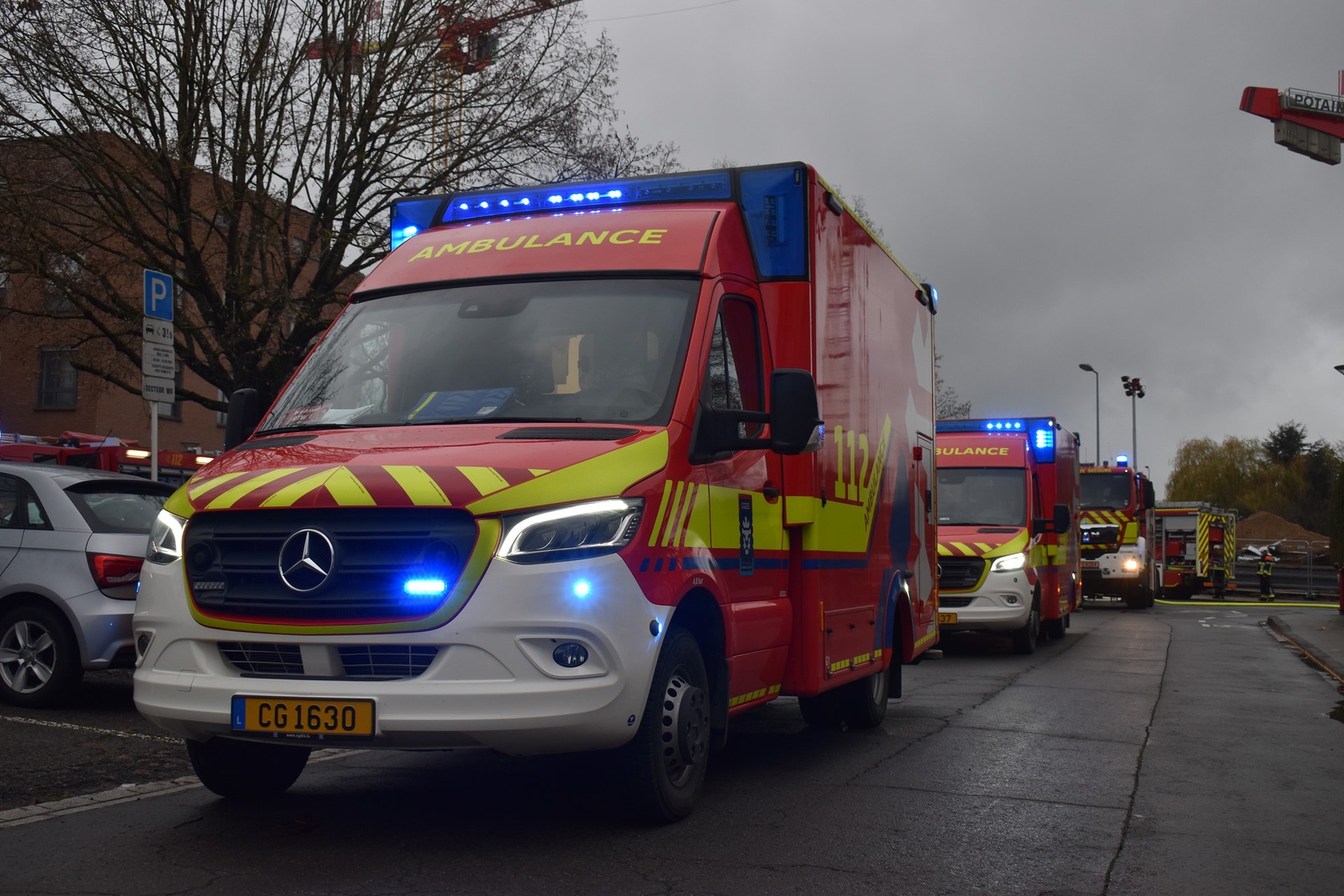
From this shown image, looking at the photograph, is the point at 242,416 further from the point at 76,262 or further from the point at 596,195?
the point at 76,262

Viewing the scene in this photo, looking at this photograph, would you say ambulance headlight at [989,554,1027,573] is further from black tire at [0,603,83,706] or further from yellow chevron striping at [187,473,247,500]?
yellow chevron striping at [187,473,247,500]

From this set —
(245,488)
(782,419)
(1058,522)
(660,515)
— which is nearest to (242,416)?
(245,488)

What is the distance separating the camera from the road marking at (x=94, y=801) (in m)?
5.98

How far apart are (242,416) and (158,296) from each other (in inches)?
218

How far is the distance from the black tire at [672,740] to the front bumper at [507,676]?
21 cm

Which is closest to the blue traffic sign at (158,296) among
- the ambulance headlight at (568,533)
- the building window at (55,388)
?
the ambulance headlight at (568,533)

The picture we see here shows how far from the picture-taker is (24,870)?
5.03m

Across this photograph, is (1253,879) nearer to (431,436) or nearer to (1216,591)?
(431,436)

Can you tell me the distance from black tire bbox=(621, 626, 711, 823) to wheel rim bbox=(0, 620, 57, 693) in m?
5.04

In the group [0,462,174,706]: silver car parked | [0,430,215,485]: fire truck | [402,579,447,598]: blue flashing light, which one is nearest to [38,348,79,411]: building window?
[0,430,215,485]: fire truck

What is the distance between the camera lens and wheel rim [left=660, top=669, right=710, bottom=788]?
573cm

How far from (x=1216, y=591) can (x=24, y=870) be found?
41.1 m

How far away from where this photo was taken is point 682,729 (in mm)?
5805

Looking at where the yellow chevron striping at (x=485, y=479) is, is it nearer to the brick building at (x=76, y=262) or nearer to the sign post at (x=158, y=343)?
the sign post at (x=158, y=343)
